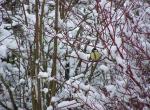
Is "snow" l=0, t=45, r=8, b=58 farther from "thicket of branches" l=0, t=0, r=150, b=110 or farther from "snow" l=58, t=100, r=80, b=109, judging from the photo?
"snow" l=58, t=100, r=80, b=109

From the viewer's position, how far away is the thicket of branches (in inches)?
179

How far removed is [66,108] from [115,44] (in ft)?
5.18

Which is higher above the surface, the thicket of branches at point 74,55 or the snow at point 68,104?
the thicket of branches at point 74,55

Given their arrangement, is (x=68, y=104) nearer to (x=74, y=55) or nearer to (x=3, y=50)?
(x=74, y=55)

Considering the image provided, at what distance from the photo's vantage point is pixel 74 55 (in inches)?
220

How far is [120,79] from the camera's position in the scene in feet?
17.0

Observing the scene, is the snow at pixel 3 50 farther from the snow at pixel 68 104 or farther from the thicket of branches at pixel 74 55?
the snow at pixel 68 104

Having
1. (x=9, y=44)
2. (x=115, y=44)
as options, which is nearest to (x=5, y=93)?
(x=9, y=44)

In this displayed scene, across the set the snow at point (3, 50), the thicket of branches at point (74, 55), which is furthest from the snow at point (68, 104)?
the snow at point (3, 50)

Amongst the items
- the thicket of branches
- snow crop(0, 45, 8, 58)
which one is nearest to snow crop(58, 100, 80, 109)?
the thicket of branches

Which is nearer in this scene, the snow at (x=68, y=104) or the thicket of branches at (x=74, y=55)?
the thicket of branches at (x=74, y=55)

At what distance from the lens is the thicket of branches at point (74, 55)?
454cm

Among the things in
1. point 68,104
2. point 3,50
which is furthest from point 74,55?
point 3,50

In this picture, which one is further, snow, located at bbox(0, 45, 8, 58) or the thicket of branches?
snow, located at bbox(0, 45, 8, 58)
